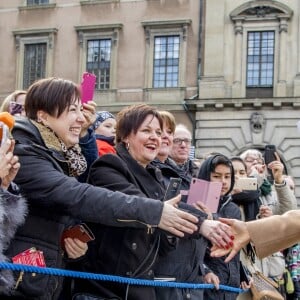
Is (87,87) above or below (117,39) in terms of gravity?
below

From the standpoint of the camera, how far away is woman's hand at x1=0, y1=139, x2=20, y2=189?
3555 millimetres

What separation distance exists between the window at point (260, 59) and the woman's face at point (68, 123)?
22170mm

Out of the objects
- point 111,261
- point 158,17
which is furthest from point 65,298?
point 158,17

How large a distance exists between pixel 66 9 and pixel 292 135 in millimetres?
10793

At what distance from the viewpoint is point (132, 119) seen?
4.73 m

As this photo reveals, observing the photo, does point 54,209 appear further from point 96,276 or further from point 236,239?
point 236,239

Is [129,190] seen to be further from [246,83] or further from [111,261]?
[246,83]

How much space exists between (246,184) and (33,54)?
22.9 m

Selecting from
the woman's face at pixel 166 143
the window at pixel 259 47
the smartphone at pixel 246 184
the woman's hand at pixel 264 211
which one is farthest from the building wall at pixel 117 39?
the woman's face at pixel 166 143

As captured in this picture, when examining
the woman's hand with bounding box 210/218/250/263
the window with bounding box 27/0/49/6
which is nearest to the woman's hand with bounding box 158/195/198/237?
the woman's hand with bounding box 210/218/250/263

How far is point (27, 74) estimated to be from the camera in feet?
94.1

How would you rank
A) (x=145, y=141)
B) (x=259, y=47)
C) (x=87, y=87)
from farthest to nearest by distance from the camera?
(x=259, y=47) → (x=87, y=87) → (x=145, y=141)

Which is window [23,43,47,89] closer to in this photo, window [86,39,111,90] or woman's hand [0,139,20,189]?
window [86,39,111,90]

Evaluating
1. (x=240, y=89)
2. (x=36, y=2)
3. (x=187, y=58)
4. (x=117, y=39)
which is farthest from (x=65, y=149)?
(x=36, y=2)
